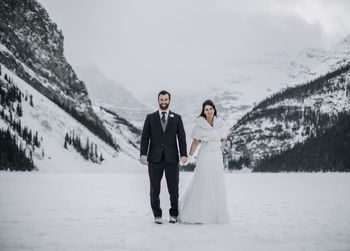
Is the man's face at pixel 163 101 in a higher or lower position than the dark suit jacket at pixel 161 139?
higher

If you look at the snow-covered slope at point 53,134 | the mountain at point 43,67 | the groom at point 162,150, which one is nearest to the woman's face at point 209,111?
the groom at point 162,150

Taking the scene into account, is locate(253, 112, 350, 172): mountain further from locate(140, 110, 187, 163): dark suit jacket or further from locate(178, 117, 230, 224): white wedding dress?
locate(140, 110, 187, 163): dark suit jacket

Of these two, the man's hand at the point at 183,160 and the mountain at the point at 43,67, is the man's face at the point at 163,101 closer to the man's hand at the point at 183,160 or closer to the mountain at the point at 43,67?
the man's hand at the point at 183,160

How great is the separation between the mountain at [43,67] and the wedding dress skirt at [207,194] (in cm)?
10562

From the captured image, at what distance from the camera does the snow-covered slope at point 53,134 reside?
333 ft

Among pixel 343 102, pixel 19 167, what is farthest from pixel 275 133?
pixel 19 167

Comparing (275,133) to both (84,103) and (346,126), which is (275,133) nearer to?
(346,126)

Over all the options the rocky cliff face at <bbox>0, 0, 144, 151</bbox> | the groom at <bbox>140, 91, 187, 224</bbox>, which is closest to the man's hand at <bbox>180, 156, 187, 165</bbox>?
the groom at <bbox>140, 91, 187, 224</bbox>

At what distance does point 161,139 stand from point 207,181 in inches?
72.7

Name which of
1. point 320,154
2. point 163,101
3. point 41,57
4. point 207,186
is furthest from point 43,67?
point 207,186

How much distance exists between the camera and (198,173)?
11477 mm

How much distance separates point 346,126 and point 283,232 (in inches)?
6054

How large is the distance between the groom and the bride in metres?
0.47

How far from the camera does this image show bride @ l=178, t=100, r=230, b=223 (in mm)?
11047
